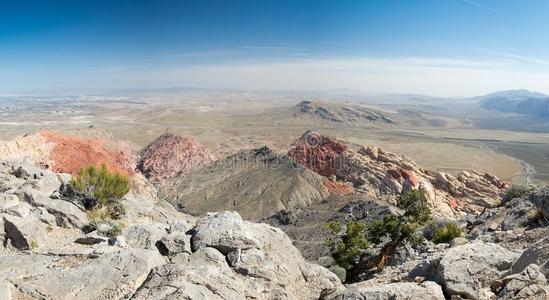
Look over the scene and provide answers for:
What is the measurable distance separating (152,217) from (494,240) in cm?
1785

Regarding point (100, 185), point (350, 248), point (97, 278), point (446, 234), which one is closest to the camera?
point (97, 278)

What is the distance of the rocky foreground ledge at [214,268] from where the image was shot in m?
9.85

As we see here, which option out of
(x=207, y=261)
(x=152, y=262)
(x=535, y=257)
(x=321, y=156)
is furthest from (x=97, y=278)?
(x=321, y=156)

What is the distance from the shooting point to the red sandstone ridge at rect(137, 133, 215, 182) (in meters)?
107

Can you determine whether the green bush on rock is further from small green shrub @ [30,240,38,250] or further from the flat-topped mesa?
the flat-topped mesa

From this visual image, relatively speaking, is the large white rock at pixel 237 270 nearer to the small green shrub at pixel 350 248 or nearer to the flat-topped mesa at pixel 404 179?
the small green shrub at pixel 350 248

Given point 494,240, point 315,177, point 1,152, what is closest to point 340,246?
point 494,240

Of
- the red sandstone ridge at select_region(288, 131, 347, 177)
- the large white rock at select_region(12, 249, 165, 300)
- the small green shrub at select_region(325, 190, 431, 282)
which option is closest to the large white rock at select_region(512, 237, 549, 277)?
the large white rock at select_region(12, 249, 165, 300)

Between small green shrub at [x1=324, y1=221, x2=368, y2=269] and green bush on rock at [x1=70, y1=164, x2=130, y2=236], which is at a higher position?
green bush on rock at [x1=70, y1=164, x2=130, y2=236]

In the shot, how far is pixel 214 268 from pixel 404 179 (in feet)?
251

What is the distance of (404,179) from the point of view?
83.3 m

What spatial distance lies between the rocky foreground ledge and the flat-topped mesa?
195ft

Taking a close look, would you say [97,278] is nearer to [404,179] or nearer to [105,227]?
[105,227]

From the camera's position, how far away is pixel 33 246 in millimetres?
15164
